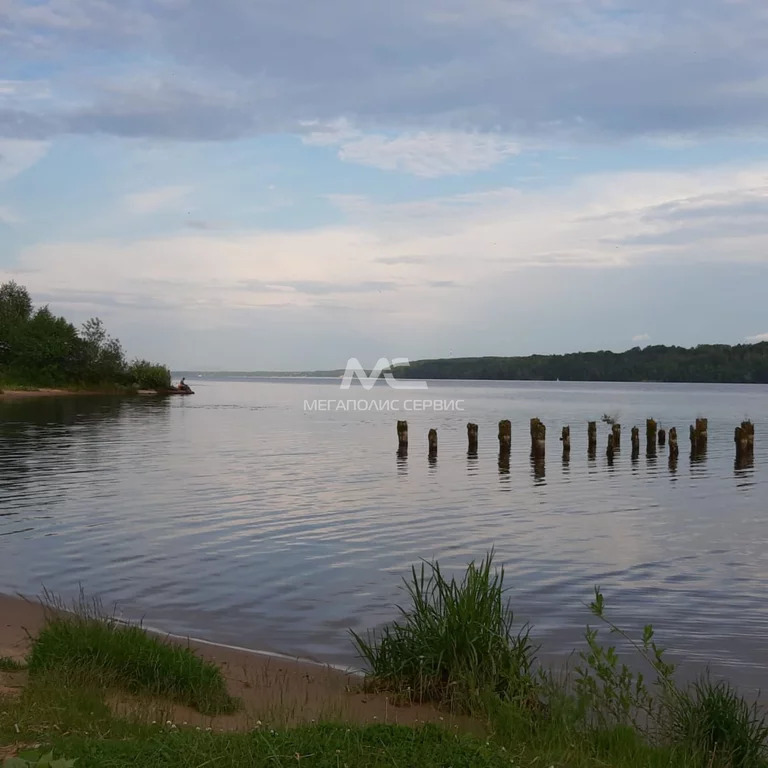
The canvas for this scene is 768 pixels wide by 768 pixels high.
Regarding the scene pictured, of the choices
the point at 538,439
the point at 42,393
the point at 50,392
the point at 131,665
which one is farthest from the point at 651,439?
the point at 50,392

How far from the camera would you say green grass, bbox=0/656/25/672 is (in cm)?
772

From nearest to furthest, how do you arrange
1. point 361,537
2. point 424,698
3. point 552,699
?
1. point 552,699
2. point 424,698
3. point 361,537

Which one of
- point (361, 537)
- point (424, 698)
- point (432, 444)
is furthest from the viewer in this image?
point (432, 444)

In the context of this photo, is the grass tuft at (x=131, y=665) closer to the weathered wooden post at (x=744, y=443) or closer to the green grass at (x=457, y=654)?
the green grass at (x=457, y=654)

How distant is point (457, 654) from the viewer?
25.1 feet

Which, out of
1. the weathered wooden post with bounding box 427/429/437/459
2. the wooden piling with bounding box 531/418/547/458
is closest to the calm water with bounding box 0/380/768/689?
the wooden piling with bounding box 531/418/547/458

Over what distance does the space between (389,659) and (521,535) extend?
1021 centimetres

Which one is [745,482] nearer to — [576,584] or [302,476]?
[302,476]

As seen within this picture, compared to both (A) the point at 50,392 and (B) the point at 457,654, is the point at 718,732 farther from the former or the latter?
(A) the point at 50,392

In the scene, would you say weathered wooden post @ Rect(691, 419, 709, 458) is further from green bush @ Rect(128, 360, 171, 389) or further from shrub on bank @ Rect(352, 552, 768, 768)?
green bush @ Rect(128, 360, 171, 389)

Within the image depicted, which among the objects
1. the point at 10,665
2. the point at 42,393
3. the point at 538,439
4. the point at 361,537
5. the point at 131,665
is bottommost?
the point at 361,537

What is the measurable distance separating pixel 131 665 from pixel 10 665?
122 centimetres

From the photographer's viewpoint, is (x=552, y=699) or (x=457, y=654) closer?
(x=552, y=699)

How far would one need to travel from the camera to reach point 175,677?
288 inches
